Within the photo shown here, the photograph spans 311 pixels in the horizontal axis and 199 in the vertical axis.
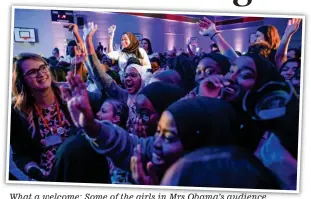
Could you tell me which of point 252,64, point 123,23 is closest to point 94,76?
point 123,23

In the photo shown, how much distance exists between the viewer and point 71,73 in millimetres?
2334

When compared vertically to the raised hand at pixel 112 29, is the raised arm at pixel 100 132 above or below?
below

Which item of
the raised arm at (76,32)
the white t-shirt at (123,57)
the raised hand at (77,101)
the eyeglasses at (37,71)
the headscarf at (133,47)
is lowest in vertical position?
the raised hand at (77,101)

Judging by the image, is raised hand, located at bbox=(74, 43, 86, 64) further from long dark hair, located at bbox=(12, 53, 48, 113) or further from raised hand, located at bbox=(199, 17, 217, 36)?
raised hand, located at bbox=(199, 17, 217, 36)

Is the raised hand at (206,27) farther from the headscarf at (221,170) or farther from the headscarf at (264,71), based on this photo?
the headscarf at (221,170)

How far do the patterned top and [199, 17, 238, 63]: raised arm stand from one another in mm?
962

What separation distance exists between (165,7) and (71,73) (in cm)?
66

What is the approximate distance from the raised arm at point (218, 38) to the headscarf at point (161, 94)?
33 cm

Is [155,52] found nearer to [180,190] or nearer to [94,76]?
[94,76]

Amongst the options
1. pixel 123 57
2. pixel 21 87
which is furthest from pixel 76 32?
pixel 21 87

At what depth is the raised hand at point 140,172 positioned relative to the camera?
231 cm

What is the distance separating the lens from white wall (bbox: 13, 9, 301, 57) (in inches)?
91.1

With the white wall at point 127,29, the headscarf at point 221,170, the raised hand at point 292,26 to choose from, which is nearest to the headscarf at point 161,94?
the white wall at point 127,29

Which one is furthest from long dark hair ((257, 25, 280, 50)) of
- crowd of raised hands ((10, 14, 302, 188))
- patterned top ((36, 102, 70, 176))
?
patterned top ((36, 102, 70, 176))
